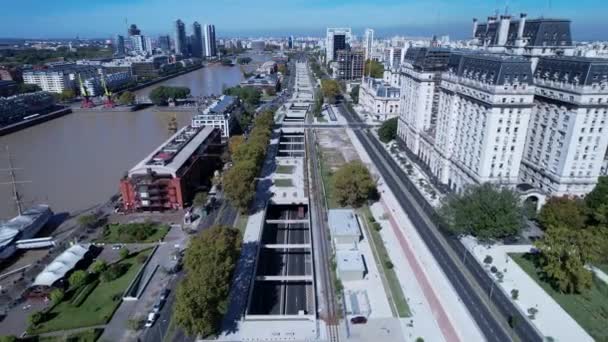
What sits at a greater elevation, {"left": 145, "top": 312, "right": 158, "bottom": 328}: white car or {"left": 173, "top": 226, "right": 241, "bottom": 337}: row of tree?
{"left": 173, "top": 226, "right": 241, "bottom": 337}: row of tree

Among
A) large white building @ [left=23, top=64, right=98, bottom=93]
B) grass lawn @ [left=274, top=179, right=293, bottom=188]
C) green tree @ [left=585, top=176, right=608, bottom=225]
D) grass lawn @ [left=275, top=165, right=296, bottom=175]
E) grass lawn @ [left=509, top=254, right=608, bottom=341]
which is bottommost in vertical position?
grass lawn @ [left=509, top=254, right=608, bottom=341]

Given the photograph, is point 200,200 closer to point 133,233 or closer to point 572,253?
point 133,233

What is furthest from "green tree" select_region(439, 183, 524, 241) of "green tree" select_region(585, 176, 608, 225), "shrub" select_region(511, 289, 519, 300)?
"shrub" select_region(511, 289, 519, 300)

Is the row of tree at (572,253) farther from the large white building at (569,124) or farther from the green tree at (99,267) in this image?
the green tree at (99,267)

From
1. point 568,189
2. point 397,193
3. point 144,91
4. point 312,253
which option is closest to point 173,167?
point 312,253

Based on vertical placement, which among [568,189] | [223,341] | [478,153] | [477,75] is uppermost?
[477,75]

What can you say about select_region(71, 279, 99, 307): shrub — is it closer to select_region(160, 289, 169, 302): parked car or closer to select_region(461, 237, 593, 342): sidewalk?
select_region(160, 289, 169, 302): parked car

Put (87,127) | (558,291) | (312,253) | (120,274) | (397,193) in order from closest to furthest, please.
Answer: (558,291), (120,274), (312,253), (397,193), (87,127)

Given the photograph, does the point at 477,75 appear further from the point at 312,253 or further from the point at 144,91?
the point at 144,91
